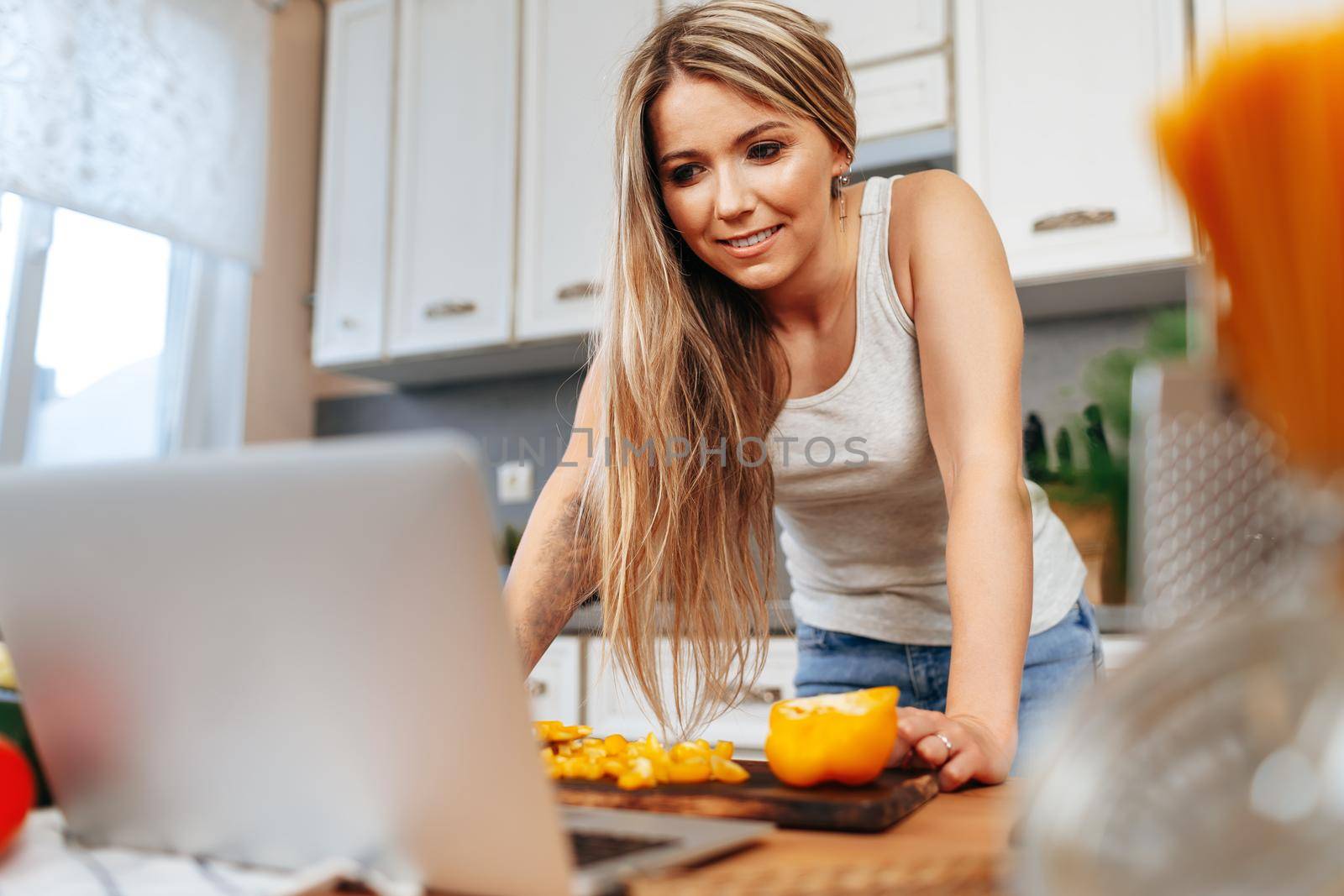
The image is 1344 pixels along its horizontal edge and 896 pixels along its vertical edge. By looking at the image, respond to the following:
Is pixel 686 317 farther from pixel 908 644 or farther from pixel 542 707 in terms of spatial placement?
pixel 542 707

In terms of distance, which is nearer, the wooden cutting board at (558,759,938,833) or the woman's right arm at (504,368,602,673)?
the wooden cutting board at (558,759,938,833)

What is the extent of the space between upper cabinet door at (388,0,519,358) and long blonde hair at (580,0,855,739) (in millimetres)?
1577

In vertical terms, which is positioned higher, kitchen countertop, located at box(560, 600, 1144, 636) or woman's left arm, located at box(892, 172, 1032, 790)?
woman's left arm, located at box(892, 172, 1032, 790)

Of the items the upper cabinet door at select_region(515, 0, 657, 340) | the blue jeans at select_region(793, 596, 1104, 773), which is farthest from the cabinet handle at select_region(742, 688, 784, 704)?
the upper cabinet door at select_region(515, 0, 657, 340)

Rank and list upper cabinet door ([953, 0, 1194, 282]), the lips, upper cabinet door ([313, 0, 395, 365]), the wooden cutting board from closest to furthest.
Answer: the wooden cutting board
the lips
upper cabinet door ([953, 0, 1194, 282])
upper cabinet door ([313, 0, 395, 365])

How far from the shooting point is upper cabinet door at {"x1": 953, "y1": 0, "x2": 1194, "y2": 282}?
2162mm

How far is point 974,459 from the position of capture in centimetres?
104

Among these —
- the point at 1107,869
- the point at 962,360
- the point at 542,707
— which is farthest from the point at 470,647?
the point at 542,707

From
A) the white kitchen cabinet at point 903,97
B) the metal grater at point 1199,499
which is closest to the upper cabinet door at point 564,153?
the white kitchen cabinet at point 903,97

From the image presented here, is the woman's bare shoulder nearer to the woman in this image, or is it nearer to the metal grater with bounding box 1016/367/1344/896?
the woman

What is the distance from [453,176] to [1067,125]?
5.43 ft

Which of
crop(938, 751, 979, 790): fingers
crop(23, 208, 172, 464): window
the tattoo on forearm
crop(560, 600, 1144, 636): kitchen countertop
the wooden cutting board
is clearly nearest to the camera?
the wooden cutting board

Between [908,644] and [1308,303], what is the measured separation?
1.13m

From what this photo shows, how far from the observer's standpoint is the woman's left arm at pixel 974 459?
77 centimetres
